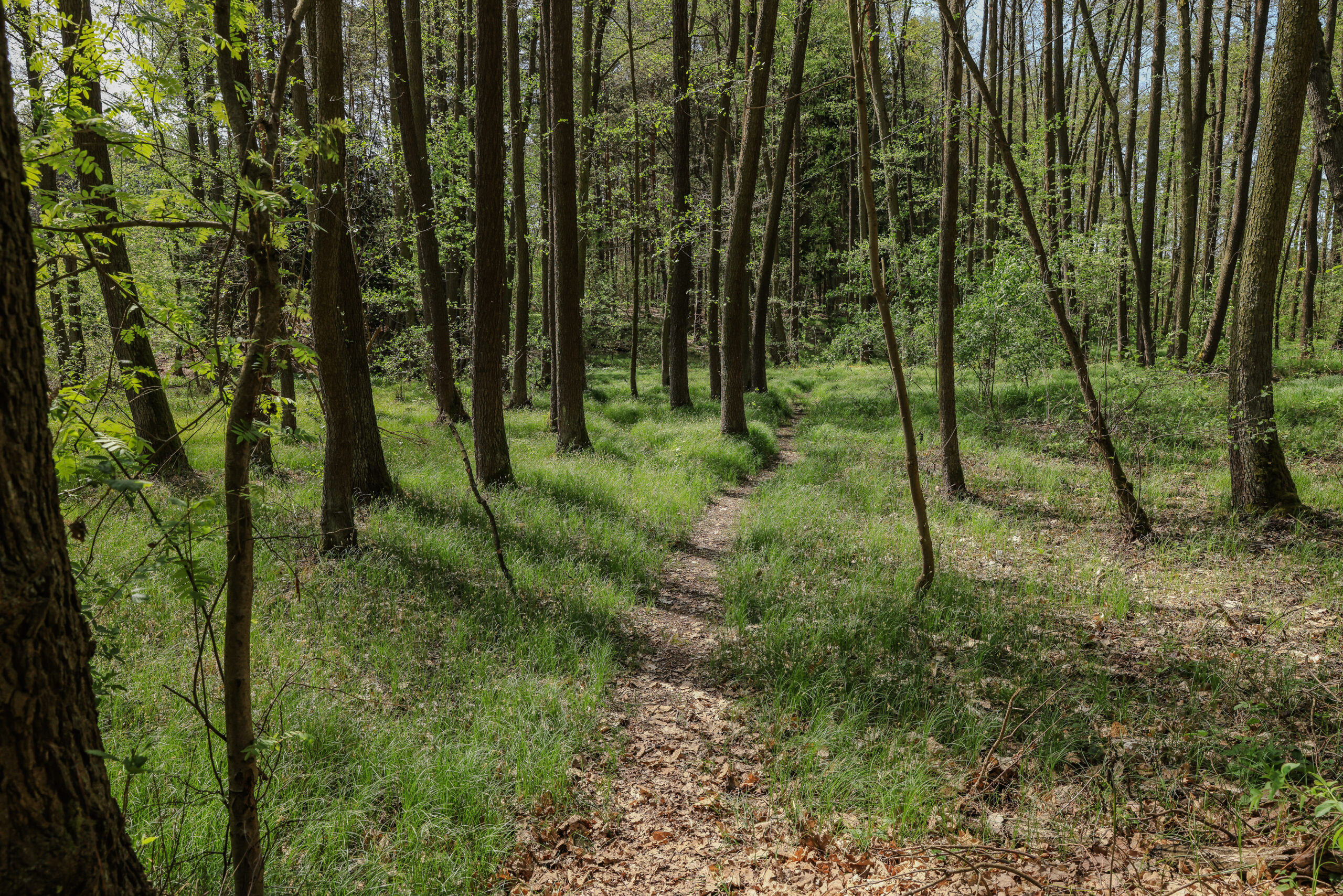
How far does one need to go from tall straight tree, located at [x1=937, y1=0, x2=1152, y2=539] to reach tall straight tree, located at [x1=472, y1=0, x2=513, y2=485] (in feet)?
17.1

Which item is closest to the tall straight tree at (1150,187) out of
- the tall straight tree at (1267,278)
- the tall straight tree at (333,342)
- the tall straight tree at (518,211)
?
the tall straight tree at (1267,278)

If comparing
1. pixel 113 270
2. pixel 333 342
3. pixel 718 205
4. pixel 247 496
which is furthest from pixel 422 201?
pixel 247 496

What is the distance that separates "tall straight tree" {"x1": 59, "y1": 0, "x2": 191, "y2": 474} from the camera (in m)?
1.93

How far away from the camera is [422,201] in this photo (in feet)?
40.0

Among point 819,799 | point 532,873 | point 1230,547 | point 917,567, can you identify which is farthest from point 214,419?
point 1230,547

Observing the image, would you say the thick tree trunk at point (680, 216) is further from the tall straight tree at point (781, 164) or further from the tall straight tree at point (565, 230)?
the tall straight tree at point (565, 230)

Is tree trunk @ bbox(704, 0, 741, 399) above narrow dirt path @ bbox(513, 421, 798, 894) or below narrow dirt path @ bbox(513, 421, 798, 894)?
above

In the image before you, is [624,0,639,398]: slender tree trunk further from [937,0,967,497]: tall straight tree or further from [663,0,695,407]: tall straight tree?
[937,0,967,497]: tall straight tree

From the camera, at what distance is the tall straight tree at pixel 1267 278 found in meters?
6.19

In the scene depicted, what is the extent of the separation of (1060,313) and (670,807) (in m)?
5.67

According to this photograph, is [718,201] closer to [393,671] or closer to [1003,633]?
[1003,633]

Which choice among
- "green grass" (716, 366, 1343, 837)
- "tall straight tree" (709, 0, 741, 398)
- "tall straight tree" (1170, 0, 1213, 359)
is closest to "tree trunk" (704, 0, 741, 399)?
"tall straight tree" (709, 0, 741, 398)

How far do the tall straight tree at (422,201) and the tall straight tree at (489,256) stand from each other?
6.14ft

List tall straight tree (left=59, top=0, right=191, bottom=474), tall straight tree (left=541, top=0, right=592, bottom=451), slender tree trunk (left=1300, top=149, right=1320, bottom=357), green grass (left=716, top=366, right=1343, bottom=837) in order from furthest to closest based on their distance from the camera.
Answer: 1. slender tree trunk (left=1300, top=149, right=1320, bottom=357)
2. tall straight tree (left=541, top=0, right=592, bottom=451)
3. green grass (left=716, top=366, right=1343, bottom=837)
4. tall straight tree (left=59, top=0, right=191, bottom=474)
